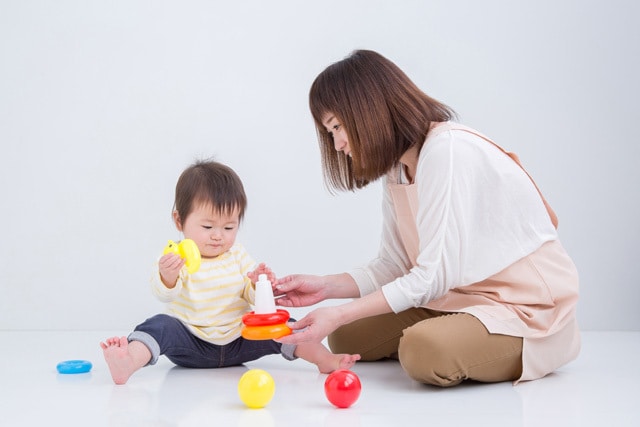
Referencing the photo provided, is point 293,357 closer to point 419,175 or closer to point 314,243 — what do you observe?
point 419,175

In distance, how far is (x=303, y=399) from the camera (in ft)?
5.92

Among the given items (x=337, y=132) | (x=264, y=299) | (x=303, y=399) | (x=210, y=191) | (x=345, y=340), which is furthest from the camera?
(x=345, y=340)

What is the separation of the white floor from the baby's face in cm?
34

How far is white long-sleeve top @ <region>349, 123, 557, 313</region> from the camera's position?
192 centimetres

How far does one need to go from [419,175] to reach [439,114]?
20cm

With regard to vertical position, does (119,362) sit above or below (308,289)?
below

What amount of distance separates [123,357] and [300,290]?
0.50 metres

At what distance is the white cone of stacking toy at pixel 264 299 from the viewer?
75.2 inches

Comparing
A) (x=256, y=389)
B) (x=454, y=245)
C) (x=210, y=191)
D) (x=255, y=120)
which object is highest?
(x=255, y=120)

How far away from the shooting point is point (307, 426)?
5.09 feet

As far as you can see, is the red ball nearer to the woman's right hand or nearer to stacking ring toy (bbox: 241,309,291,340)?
stacking ring toy (bbox: 241,309,291,340)

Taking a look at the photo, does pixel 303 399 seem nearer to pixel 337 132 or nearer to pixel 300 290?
pixel 300 290

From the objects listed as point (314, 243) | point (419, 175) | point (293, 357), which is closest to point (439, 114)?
point (419, 175)

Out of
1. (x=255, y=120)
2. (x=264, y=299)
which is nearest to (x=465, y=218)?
(x=264, y=299)
